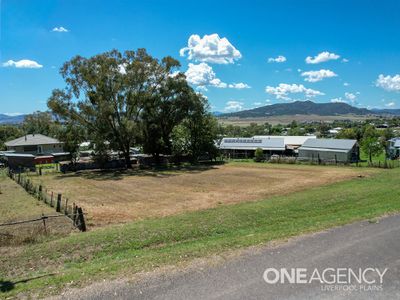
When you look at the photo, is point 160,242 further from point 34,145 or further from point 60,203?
point 34,145

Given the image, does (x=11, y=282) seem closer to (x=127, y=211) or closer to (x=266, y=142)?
(x=127, y=211)

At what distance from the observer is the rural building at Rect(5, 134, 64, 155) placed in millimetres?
51531

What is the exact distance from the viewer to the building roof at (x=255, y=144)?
5778cm

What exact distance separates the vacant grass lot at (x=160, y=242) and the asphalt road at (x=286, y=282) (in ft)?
2.30

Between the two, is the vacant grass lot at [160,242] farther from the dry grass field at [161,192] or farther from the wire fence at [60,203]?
the dry grass field at [161,192]

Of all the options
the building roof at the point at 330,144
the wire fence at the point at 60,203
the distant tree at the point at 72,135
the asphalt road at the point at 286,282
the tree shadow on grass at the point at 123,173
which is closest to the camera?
the asphalt road at the point at 286,282

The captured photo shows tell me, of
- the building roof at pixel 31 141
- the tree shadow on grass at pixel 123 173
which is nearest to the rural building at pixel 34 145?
the building roof at pixel 31 141

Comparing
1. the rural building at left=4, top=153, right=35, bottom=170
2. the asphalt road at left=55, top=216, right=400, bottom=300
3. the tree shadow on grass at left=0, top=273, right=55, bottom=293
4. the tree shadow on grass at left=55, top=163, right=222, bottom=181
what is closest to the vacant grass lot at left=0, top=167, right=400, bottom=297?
the tree shadow on grass at left=0, top=273, right=55, bottom=293

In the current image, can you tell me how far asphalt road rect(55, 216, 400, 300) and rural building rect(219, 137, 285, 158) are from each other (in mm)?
49894

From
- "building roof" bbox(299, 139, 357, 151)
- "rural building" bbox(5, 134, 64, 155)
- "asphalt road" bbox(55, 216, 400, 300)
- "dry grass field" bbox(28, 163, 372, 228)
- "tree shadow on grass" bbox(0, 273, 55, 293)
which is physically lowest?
"dry grass field" bbox(28, 163, 372, 228)

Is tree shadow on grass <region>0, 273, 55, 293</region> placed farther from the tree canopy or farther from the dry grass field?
the tree canopy

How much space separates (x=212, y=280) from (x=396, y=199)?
1186 cm

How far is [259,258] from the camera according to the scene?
7.28m

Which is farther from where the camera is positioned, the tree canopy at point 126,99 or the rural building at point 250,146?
the rural building at point 250,146
